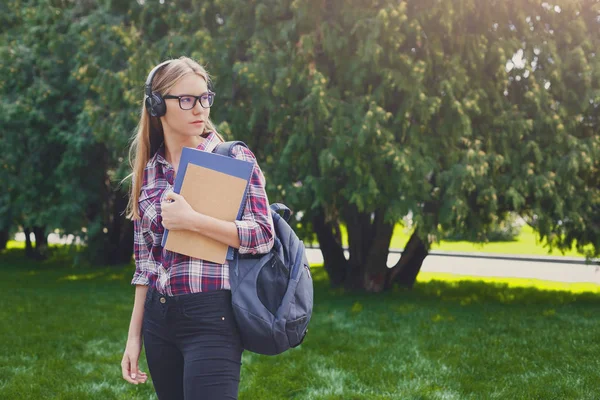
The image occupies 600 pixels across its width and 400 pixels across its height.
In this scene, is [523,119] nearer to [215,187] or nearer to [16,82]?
[215,187]

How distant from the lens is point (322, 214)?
10.3 meters

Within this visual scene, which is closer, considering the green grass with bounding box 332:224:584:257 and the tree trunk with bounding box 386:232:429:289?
the tree trunk with bounding box 386:232:429:289

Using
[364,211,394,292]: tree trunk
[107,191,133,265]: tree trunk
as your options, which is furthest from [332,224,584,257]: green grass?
[364,211,394,292]: tree trunk

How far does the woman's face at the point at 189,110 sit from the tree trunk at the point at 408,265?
28.9ft

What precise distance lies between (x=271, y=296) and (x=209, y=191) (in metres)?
0.38

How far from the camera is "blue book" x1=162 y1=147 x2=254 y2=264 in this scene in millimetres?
2045

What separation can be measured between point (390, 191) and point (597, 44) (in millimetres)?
3507

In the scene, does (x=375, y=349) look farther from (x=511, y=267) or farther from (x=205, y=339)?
(x=511, y=267)

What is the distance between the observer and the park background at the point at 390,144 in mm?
6465

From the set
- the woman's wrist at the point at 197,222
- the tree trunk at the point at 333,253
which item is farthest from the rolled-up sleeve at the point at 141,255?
the tree trunk at the point at 333,253

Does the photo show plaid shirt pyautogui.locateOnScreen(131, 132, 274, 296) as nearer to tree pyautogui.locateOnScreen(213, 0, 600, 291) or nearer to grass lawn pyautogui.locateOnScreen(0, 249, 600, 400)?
grass lawn pyautogui.locateOnScreen(0, 249, 600, 400)

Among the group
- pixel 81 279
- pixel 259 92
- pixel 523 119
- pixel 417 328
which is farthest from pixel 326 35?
pixel 81 279

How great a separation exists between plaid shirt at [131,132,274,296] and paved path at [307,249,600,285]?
42.3ft

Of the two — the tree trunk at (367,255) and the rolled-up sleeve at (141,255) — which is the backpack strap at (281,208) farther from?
the tree trunk at (367,255)
